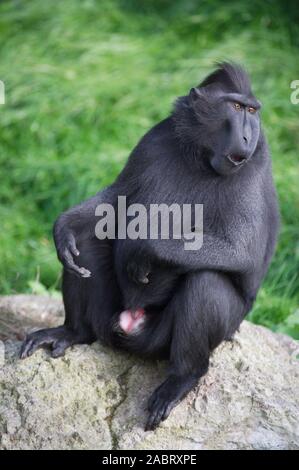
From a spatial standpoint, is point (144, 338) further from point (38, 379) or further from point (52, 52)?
point (52, 52)

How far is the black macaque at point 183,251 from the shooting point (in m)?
4.38

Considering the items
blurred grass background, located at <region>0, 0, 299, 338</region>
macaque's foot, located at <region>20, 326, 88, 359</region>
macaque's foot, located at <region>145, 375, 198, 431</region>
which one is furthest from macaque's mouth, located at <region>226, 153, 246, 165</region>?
blurred grass background, located at <region>0, 0, 299, 338</region>

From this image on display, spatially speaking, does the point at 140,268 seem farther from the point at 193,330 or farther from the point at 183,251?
the point at 193,330

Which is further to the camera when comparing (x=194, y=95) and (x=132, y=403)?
(x=194, y=95)

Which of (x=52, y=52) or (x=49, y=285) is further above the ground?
(x=52, y=52)

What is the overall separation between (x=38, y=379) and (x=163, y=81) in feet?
16.5

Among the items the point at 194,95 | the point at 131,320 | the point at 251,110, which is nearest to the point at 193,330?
the point at 131,320

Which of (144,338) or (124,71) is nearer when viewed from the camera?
(144,338)

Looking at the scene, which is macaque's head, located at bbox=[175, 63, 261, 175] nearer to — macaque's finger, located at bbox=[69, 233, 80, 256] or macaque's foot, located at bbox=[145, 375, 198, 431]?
macaque's finger, located at bbox=[69, 233, 80, 256]

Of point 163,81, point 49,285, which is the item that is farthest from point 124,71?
point 49,285

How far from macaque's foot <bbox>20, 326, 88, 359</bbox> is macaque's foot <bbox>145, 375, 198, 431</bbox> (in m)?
0.62

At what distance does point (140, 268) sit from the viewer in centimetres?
453

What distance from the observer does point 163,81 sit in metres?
8.91

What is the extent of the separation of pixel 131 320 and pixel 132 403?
1.52 ft
